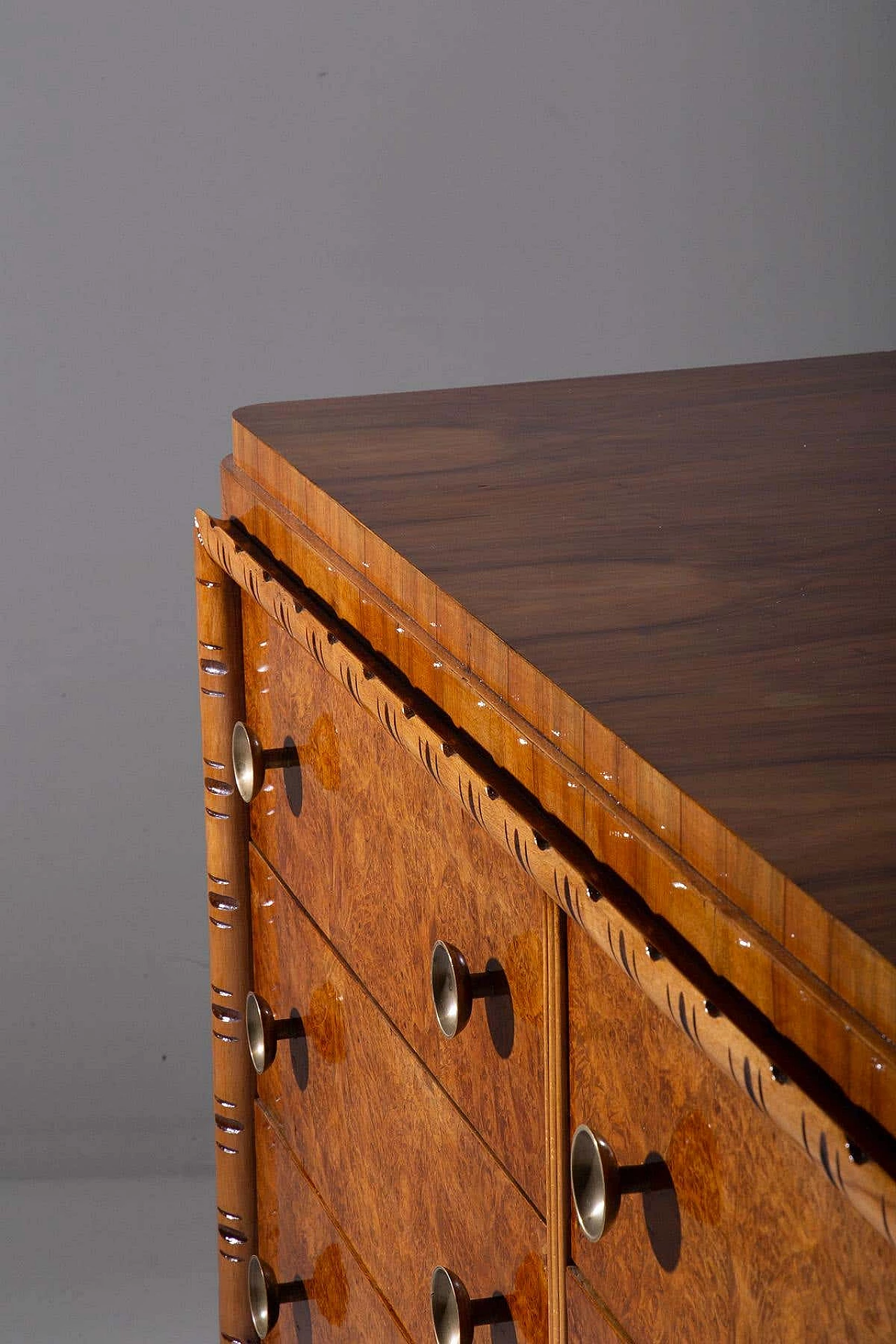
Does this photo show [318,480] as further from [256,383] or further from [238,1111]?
[256,383]

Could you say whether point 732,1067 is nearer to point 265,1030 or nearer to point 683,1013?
point 683,1013

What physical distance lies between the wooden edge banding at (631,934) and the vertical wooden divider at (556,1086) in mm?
35

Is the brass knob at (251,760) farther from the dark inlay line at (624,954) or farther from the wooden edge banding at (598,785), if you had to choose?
the dark inlay line at (624,954)

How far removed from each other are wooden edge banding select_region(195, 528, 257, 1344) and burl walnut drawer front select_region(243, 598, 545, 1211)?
0.06 ft

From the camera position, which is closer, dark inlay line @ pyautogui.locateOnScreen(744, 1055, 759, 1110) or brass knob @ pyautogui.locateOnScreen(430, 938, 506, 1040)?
dark inlay line @ pyautogui.locateOnScreen(744, 1055, 759, 1110)

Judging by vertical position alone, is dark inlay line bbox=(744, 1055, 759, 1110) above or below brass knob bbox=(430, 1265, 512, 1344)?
above

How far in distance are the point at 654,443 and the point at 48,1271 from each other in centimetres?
136

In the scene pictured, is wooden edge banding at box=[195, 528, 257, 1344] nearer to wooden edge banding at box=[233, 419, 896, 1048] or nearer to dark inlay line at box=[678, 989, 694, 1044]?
wooden edge banding at box=[233, 419, 896, 1048]

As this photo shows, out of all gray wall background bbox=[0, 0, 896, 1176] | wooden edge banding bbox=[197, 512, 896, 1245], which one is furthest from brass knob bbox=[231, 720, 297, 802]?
gray wall background bbox=[0, 0, 896, 1176]

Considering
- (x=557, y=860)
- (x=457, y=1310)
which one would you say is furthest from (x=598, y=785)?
(x=457, y=1310)

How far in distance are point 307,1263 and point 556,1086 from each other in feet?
1.26

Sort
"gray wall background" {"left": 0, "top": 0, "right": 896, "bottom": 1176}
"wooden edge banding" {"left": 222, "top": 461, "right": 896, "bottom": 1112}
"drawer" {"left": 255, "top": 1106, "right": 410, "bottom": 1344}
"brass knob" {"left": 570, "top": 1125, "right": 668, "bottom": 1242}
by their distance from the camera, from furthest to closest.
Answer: "gray wall background" {"left": 0, "top": 0, "right": 896, "bottom": 1176}
"drawer" {"left": 255, "top": 1106, "right": 410, "bottom": 1344}
"brass knob" {"left": 570, "top": 1125, "right": 668, "bottom": 1242}
"wooden edge banding" {"left": 222, "top": 461, "right": 896, "bottom": 1112}

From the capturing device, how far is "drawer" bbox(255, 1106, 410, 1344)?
0.78m

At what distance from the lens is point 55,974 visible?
76.7 inches
